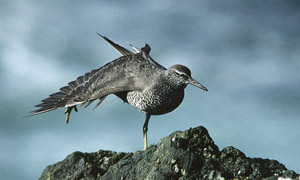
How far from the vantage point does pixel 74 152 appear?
8.98 metres

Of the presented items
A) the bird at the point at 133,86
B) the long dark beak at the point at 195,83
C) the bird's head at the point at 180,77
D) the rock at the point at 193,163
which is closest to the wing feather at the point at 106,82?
the bird at the point at 133,86

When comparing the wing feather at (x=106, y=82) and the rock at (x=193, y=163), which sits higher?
the wing feather at (x=106, y=82)

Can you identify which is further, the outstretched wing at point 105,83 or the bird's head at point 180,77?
the outstretched wing at point 105,83

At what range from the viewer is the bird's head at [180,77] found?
919 cm

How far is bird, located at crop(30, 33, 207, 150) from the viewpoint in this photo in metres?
9.24

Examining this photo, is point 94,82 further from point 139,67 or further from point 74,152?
point 74,152

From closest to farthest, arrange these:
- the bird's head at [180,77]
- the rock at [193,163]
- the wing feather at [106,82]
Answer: the rock at [193,163]
the bird's head at [180,77]
the wing feather at [106,82]

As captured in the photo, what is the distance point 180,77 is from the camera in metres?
9.27

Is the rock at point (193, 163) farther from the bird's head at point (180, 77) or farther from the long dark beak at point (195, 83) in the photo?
the bird's head at point (180, 77)

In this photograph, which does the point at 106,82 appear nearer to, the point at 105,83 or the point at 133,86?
the point at 105,83

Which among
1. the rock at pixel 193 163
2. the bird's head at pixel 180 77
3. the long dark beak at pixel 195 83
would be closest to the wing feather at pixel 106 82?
the bird's head at pixel 180 77

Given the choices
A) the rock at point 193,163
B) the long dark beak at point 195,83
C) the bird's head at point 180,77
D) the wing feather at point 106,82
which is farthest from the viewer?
the wing feather at point 106,82

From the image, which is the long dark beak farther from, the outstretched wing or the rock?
the rock

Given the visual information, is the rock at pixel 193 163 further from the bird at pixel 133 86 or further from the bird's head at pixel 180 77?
the bird's head at pixel 180 77
